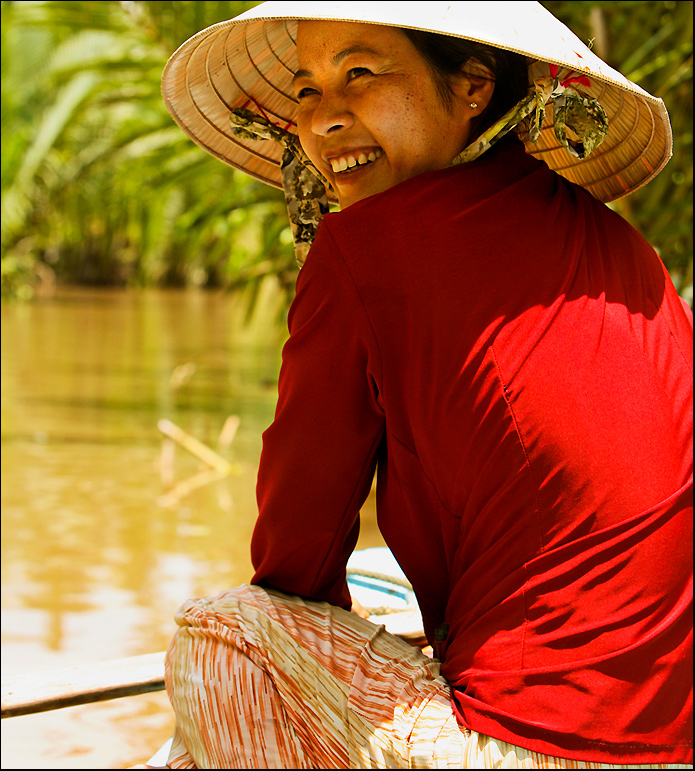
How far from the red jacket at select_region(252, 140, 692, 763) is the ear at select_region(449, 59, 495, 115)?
0.58 feet

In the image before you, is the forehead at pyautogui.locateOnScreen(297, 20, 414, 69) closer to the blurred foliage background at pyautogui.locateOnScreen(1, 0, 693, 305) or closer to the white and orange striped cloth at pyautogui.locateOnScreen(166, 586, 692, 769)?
the white and orange striped cloth at pyautogui.locateOnScreen(166, 586, 692, 769)

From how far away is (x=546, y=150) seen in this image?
1627mm

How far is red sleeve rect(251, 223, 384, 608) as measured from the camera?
1.08 meters

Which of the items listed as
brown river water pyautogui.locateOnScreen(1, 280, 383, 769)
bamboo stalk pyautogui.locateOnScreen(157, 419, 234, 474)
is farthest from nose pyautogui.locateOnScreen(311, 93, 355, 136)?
bamboo stalk pyautogui.locateOnScreen(157, 419, 234, 474)

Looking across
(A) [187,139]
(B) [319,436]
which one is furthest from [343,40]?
(A) [187,139]

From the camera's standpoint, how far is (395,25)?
1144 millimetres

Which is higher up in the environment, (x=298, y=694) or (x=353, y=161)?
(x=353, y=161)

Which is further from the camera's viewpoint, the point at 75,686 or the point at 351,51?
the point at 75,686

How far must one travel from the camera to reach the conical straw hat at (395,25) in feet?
3.68

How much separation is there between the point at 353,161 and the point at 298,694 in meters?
0.66

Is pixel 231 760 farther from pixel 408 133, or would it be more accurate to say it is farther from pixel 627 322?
pixel 408 133

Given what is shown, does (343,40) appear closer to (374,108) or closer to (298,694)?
(374,108)

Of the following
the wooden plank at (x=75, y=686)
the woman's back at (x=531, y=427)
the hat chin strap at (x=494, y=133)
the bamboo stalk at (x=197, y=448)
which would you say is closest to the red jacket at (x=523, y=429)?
the woman's back at (x=531, y=427)

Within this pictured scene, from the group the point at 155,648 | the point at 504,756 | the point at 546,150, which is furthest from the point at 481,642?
the point at 155,648
